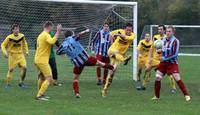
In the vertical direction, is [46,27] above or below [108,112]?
above

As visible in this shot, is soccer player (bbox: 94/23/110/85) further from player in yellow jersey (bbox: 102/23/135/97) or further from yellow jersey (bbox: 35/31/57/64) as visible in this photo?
yellow jersey (bbox: 35/31/57/64)

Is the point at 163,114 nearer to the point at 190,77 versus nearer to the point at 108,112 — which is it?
the point at 108,112

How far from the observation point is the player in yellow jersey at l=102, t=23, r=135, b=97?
14938mm

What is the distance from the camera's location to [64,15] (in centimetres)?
2131

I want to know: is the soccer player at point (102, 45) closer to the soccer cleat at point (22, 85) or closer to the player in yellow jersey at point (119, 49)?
the player in yellow jersey at point (119, 49)

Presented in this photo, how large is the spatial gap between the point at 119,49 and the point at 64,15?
17.9 ft

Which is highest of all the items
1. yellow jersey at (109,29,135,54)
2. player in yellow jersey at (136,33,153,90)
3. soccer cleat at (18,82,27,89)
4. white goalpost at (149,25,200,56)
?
yellow jersey at (109,29,135,54)

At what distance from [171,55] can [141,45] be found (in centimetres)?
409

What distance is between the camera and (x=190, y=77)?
22.4 m

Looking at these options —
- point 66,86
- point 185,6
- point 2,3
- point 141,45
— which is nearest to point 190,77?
point 141,45

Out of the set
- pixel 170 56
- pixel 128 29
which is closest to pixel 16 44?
pixel 128 29

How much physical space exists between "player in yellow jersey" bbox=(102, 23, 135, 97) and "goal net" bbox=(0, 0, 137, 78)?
3254 mm

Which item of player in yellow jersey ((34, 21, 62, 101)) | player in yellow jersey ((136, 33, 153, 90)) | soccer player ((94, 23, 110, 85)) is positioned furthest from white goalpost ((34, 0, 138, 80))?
player in yellow jersey ((34, 21, 62, 101))

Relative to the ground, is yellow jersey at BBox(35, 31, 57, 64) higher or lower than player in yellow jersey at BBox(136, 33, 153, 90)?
higher
